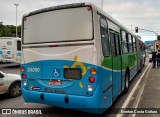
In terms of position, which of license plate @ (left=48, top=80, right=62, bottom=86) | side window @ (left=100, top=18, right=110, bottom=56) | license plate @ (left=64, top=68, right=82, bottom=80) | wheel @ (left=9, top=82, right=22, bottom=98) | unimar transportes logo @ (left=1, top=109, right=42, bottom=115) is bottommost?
unimar transportes logo @ (left=1, top=109, right=42, bottom=115)

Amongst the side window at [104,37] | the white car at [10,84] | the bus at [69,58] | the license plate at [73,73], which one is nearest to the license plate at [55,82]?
the bus at [69,58]

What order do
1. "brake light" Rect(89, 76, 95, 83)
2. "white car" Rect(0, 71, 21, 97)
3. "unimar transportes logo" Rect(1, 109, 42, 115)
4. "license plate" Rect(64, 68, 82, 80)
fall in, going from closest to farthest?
"brake light" Rect(89, 76, 95, 83), "license plate" Rect(64, 68, 82, 80), "unimar transportes logo" Rect(1, 109, 42, 115), "white car" Rect(0, 71, 21, 97)

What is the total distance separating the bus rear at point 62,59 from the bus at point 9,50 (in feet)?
49.2

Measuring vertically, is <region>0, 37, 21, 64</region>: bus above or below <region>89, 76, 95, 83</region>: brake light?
above

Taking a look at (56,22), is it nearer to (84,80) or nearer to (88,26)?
(88,26)

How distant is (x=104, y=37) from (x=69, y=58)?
1136mm

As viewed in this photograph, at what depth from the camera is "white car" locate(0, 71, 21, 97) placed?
25.8 ft

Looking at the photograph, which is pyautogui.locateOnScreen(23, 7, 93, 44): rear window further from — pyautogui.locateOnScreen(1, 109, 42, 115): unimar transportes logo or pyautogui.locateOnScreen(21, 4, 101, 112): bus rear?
pyautogui.locateOnScreen(1, 109, 42, 115): unimar transportes logo

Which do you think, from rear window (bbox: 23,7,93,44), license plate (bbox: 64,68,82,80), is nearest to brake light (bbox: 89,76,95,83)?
license plate (bbox: 64,68,82,80)

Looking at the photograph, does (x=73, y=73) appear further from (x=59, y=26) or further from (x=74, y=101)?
(x=59, y=26)

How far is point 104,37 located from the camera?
5.73 metres

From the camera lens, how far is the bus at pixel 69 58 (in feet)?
16.9

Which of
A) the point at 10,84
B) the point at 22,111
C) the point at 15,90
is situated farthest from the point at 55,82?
the point at 15,90

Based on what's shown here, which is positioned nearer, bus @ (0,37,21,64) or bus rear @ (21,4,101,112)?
bus rear @ (21,4,101,112)
